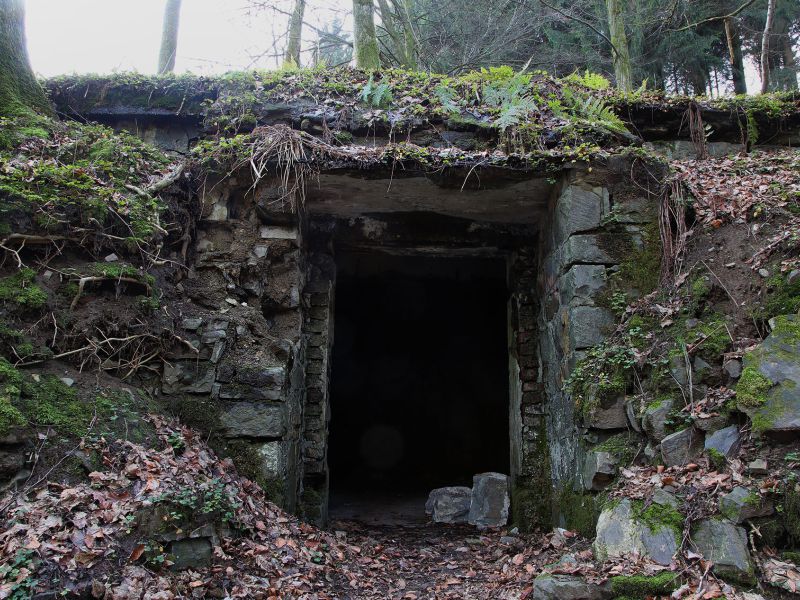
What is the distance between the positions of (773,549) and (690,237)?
2.48 meters

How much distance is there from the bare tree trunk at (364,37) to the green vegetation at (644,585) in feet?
22.2

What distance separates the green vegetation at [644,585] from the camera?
290 cm

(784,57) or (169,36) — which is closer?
(169,36)

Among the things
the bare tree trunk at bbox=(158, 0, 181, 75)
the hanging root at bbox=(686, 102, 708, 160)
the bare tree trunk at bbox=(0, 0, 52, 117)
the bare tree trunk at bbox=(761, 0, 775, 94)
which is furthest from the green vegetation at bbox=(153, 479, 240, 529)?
the bare tree trunk at bbox=(158, 0, 181, 75)

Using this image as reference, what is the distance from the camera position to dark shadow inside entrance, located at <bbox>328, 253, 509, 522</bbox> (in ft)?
32.0

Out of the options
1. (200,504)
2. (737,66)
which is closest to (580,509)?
(200,504)

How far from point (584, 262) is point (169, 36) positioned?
9.39m

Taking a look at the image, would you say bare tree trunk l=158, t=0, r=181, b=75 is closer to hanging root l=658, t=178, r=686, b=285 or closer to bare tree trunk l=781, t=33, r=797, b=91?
hanging root l=658, t=178, r=686, b=285

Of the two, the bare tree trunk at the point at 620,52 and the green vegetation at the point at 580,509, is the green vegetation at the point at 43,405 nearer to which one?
the green vegetation at the point at 580,509

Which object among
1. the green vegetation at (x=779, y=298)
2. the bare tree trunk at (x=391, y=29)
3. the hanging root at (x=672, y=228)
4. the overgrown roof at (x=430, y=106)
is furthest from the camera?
the bare tree trunk at (x=391, y=29)

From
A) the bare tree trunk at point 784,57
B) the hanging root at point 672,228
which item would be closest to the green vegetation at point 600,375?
the hanging root at point 672,228

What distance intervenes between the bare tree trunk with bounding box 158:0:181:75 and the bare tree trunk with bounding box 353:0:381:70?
4294 millimetres

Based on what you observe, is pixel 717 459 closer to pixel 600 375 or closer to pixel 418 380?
pixel 600 375

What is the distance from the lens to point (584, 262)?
4.81m
